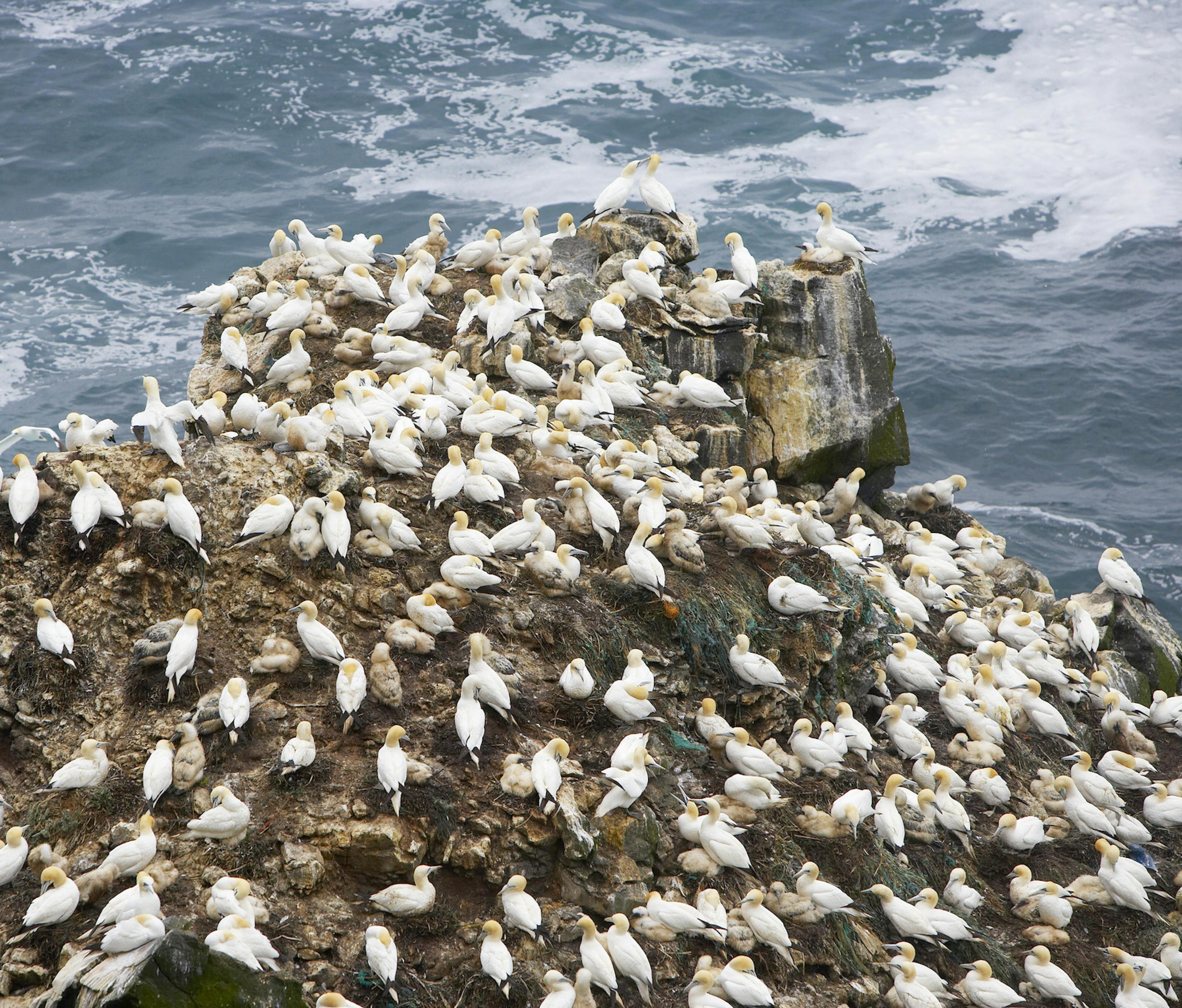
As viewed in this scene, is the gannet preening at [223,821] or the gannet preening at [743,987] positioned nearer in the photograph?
the gannet preening at [223,821]

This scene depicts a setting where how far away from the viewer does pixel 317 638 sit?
903 cm

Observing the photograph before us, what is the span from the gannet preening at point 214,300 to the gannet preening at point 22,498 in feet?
20.3

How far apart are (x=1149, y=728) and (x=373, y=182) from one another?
95.1 feet

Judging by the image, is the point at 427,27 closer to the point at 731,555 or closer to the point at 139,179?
the point at 139,179

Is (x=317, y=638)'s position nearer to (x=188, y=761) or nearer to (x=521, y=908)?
(x=188, y=761)

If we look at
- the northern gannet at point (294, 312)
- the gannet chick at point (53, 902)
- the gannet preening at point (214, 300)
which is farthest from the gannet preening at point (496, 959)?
the gannet preening at point (214, 300)

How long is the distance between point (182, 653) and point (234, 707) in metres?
0.66

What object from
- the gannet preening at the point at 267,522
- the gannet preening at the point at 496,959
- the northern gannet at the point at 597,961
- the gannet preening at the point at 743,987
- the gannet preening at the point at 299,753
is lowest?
the gannet preening at the point at 743,987

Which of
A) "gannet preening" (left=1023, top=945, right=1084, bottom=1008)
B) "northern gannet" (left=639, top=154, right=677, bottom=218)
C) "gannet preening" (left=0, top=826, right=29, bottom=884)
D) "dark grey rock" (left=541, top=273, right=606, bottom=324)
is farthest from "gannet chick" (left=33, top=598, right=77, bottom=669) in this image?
"northern gannet" (left=639, top=154, right=677, bottom=218)

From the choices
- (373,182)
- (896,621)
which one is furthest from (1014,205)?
(896,621)

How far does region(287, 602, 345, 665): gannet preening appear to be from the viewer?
9.03m

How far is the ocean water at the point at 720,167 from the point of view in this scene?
29.2 m

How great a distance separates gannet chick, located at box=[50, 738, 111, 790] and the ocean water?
20857 millimetres

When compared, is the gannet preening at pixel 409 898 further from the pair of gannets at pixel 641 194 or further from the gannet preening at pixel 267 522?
the pair of gannets at pixel 641 194
